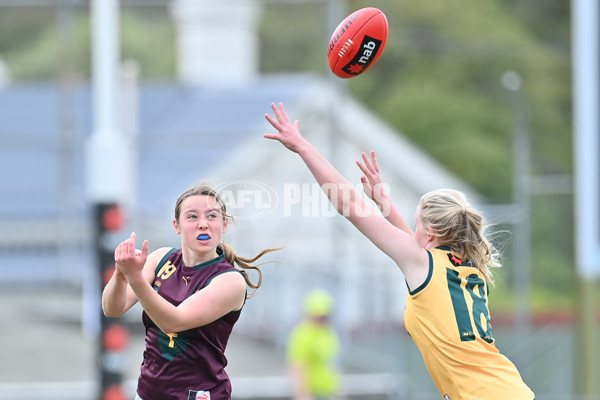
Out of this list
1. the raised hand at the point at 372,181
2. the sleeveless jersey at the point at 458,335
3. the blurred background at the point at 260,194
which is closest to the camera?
the sleeveless jersey at the point at 458,335

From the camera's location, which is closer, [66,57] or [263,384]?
[263,384]

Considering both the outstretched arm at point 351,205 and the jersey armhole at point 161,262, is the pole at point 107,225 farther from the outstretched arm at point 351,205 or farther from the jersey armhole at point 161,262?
the outstretched arm at point 351,205

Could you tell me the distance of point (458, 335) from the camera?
3.88 meters

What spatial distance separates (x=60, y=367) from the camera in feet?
42.0

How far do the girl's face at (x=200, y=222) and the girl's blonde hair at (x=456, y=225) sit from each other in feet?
2.71

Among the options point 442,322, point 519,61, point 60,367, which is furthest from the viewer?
point 519,61

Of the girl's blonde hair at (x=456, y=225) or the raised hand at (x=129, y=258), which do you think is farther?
the girl's blonde hair at (x=456, y=225)

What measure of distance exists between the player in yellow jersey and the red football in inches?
23.6

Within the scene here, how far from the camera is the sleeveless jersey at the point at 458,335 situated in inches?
153

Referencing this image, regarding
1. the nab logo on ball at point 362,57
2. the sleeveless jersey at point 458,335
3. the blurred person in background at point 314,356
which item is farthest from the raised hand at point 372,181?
the blurred person in background at point 314,356

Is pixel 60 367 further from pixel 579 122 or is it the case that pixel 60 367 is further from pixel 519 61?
pixel 519 61

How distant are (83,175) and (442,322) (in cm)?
1521

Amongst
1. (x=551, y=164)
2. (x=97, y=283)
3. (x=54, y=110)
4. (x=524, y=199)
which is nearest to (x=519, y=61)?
(x=551, y=164)

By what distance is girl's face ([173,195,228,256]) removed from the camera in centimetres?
377
